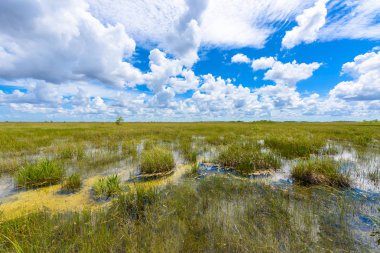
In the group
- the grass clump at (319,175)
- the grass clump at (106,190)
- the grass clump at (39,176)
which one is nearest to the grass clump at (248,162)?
the grass clump at (319,175)

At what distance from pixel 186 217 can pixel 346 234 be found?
3674mm

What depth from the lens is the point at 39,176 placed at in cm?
689

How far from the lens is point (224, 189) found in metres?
6.36

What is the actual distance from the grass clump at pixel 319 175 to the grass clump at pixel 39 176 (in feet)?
33.0

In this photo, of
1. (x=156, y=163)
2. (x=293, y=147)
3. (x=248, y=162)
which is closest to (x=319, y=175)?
(x=248, y=162)

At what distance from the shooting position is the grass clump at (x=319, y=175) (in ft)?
22.0

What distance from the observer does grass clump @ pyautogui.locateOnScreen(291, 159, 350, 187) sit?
264 inches

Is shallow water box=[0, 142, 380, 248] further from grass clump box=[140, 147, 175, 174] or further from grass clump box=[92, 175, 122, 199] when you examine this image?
grass clump box=[140, 147, 175, 174]

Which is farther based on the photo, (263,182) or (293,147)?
(293,147)

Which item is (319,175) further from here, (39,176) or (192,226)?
(39,176)

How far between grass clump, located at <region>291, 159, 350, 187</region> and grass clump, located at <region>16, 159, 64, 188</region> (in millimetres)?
10071

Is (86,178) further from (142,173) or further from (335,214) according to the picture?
(335,214)

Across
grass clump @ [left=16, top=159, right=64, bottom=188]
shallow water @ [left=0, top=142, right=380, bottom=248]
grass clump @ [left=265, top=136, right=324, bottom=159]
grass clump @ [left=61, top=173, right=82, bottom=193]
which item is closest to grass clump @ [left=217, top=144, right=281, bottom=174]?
shallow water @ [left=0, top=142, right=380, bottom=248]

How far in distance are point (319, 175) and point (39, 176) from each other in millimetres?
11320
